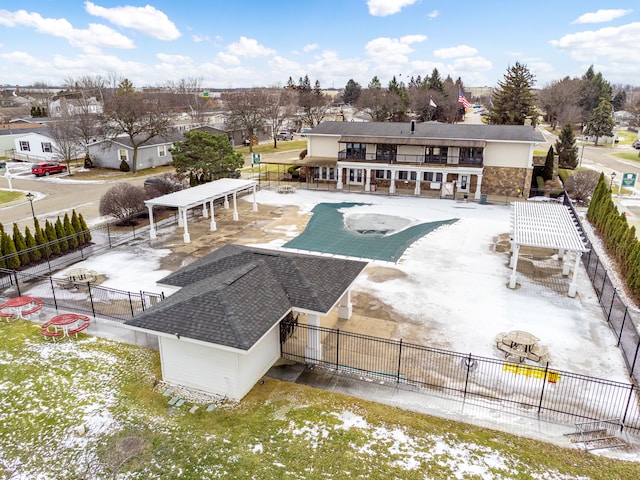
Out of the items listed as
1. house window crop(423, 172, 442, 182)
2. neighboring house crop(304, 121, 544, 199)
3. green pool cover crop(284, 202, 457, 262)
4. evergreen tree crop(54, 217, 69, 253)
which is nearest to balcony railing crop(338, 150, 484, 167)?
neighboring house crop(304, 121, 544, 199)

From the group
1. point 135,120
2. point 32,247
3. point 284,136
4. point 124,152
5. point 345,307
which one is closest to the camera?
point 345,307

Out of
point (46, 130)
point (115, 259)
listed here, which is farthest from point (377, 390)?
point (46, 130)

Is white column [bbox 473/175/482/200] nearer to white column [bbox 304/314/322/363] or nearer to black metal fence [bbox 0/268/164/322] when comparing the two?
white column [bbox 304/314/322/363]

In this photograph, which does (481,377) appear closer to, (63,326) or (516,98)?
(63,326)

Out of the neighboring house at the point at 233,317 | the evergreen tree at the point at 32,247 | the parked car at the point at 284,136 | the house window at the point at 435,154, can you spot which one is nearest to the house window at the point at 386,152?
the house window at the point at 435,154

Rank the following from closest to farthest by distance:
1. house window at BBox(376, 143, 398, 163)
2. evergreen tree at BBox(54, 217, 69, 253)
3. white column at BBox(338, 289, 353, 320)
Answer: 1. white column at BBox(338, 289, 353, 320)
2. evergreen tree at BBox(54, 217, 69, 253)
3. house window at BBox(376, 143, 398, 163)

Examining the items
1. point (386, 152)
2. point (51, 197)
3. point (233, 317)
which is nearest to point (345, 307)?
point (233, 317)
